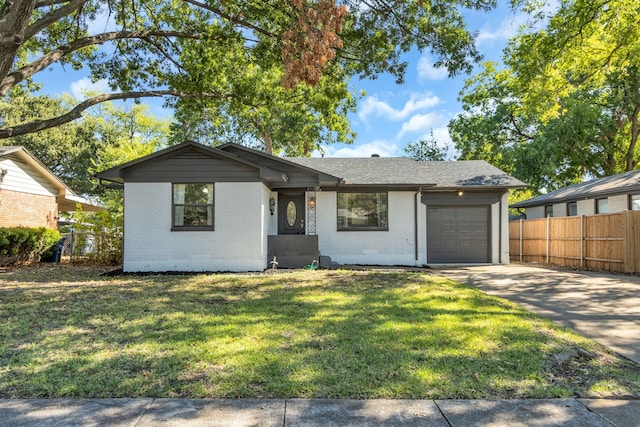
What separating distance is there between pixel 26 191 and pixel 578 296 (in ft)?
63.5

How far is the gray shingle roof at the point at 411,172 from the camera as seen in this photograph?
13086mm

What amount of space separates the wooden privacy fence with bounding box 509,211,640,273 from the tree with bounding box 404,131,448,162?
17517mm

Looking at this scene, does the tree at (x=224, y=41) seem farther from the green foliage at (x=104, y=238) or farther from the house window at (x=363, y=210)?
the green foliage at (x=104, y=238)

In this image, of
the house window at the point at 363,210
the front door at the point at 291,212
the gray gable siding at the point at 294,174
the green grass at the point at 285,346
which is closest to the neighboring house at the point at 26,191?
the green grass at the point at 285,346

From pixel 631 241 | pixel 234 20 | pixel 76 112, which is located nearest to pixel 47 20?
pixel 76 112

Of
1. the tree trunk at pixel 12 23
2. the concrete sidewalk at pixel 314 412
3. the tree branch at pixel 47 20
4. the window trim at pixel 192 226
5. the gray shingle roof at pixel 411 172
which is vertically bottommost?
the concrete sidewalk at pixel 314 412

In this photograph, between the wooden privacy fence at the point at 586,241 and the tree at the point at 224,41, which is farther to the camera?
the wooden privacy fence at the point at 586,241

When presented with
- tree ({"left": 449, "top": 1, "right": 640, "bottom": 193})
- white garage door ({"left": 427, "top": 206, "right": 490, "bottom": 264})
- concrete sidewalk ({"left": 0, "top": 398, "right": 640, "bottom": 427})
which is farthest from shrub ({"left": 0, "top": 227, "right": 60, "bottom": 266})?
tree ({"left": 449, "top": 1, "right": 640, "bottom": 193})

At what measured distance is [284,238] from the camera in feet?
38.4

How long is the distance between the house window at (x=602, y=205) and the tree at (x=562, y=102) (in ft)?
13.7

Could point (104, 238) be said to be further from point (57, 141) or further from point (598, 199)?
point (57, 141)

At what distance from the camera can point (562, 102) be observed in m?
21.1

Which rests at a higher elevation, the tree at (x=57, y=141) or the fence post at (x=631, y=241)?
the tree at (x=57, y=141)

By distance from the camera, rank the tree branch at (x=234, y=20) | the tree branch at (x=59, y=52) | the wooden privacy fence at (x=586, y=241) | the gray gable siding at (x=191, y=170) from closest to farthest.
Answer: the tree branch at (x=59, y=52) < the tree branch at (x=234, y=20) < the gray gable siding at (x=191, y=170) < the wooden privacy fence at (x=586, y=241)
